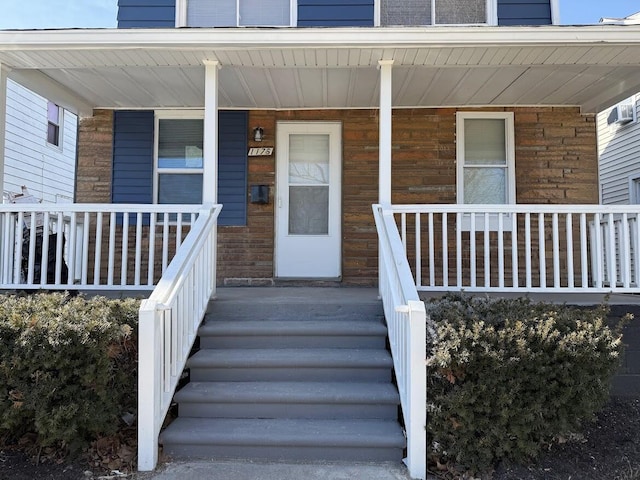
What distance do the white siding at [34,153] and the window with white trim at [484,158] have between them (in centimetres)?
646

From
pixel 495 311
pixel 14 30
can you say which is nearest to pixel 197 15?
pixel 14 30

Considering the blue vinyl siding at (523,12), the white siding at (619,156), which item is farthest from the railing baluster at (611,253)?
the white siding at (619,156)

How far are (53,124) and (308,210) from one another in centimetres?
757

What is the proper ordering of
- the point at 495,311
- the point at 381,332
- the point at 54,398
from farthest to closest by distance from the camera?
the point at 381,332
the point at 495,311
the point at 54,398

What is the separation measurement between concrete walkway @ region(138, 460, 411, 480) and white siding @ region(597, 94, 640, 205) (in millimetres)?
8510

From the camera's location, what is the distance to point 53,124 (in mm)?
10727

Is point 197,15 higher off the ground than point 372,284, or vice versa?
point 197,15

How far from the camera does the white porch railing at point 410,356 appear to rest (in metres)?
2.89

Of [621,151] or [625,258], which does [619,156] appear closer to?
[621,151]

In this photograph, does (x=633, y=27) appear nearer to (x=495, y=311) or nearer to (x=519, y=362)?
(x=495, y=311)

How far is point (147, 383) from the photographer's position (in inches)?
117

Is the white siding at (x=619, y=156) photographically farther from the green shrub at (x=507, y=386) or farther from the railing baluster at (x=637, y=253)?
the green shrub at (x=507, y=386)

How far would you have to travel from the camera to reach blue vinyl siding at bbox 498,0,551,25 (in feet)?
19.6

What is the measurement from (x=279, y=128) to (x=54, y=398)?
4288mm
